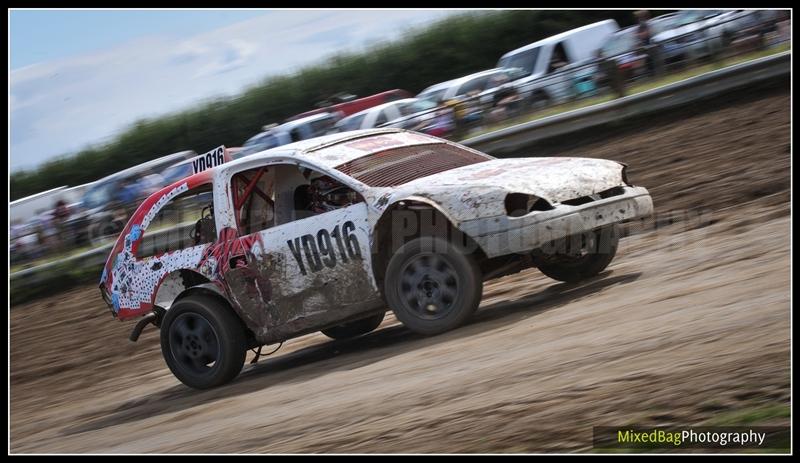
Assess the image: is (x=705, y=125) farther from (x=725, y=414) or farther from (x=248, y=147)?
(x=248, y=147)

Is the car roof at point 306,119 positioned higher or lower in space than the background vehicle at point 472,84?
lower

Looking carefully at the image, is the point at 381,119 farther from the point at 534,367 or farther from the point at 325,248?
the point at 534,367

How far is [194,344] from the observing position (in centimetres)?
829

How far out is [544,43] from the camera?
21266 millimetres

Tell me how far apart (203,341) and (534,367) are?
3198mm

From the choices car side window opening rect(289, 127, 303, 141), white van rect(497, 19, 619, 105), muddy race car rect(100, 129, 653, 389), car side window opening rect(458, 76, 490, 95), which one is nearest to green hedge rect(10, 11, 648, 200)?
white van rect(497, 19, 619, 105)

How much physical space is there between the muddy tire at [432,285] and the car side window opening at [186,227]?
1.68 metres

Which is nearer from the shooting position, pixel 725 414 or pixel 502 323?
pixel 725 414

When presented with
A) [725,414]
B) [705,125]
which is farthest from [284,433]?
[705,125]

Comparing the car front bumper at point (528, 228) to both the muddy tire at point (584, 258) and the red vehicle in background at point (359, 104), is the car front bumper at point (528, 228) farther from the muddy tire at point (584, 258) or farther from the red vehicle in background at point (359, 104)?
the red vehicle in background at point (359, 104)

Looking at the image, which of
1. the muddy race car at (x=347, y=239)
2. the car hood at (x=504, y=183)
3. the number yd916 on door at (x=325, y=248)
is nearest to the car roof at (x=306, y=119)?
the muddy race car at (x=347, y=239)

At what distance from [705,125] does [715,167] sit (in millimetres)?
1937

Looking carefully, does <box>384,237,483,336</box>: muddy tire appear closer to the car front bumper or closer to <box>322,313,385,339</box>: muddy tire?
the car front bumper

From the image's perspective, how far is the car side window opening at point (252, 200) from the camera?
26.3 ft
